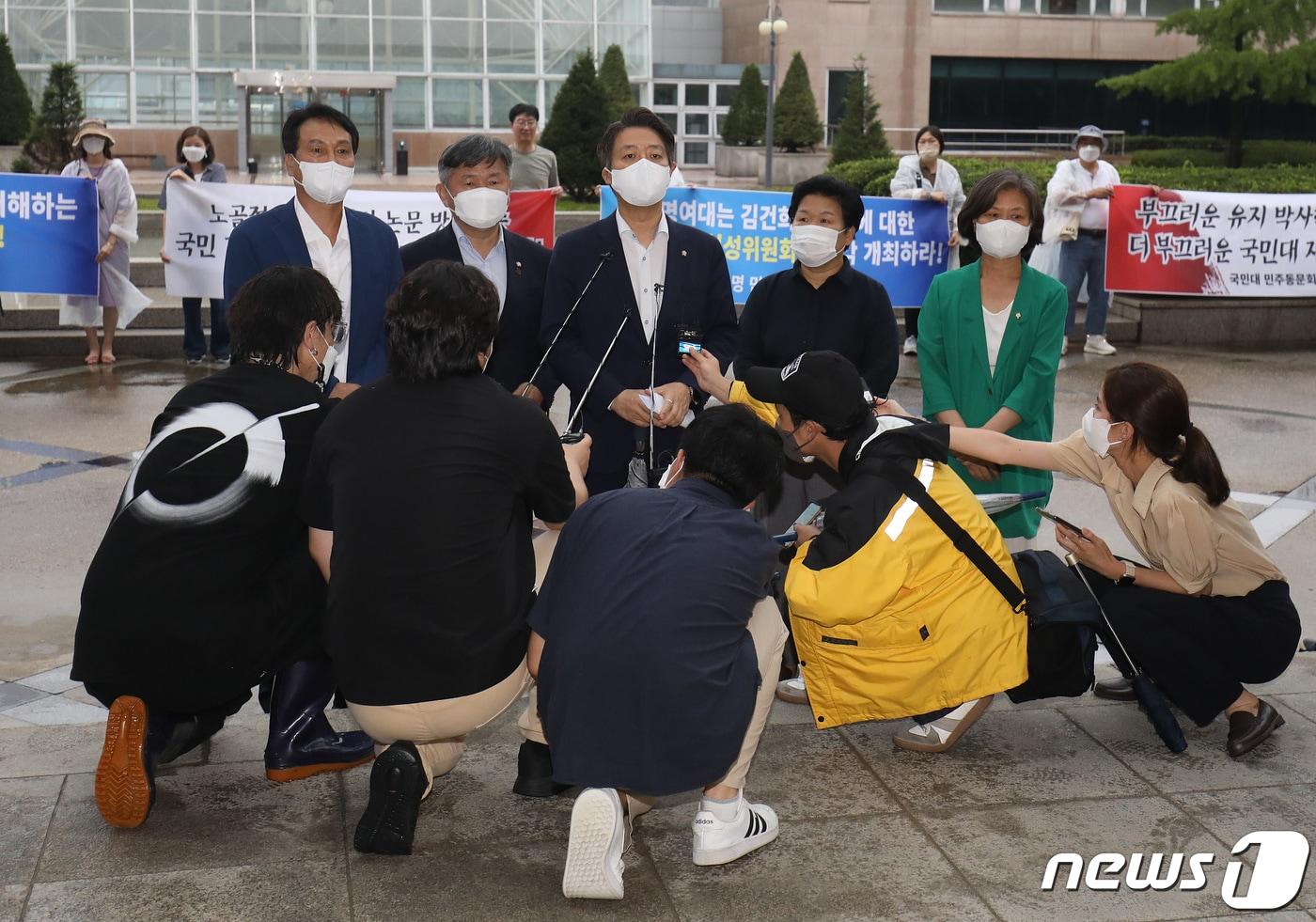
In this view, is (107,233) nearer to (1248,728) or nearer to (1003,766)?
(1003,766)

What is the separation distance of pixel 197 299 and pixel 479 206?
6.62m

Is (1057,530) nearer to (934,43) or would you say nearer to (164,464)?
(164,464)

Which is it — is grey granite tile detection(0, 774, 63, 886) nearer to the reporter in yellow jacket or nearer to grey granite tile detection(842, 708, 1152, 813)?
the reporter in yellow jacket

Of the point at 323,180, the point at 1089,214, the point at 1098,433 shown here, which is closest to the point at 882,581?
the point at 1098,433

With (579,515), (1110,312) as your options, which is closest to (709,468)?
(579,515)

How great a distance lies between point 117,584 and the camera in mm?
3889

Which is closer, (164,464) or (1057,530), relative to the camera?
(164,464)

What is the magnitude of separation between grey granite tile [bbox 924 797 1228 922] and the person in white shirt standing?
9.21 metres

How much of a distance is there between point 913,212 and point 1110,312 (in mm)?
2600

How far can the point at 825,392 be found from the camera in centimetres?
422

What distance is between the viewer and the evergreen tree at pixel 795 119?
36.8 metres

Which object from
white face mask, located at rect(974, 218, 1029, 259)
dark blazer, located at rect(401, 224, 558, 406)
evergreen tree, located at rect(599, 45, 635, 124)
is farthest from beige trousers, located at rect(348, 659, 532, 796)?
evergreen tree, located at rect(599, 45, 635, 124)

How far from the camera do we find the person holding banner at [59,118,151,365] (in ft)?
37.1

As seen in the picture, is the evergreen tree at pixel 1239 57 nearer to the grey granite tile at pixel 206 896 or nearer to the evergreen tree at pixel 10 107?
the evergreen tree at pixel 10 107
